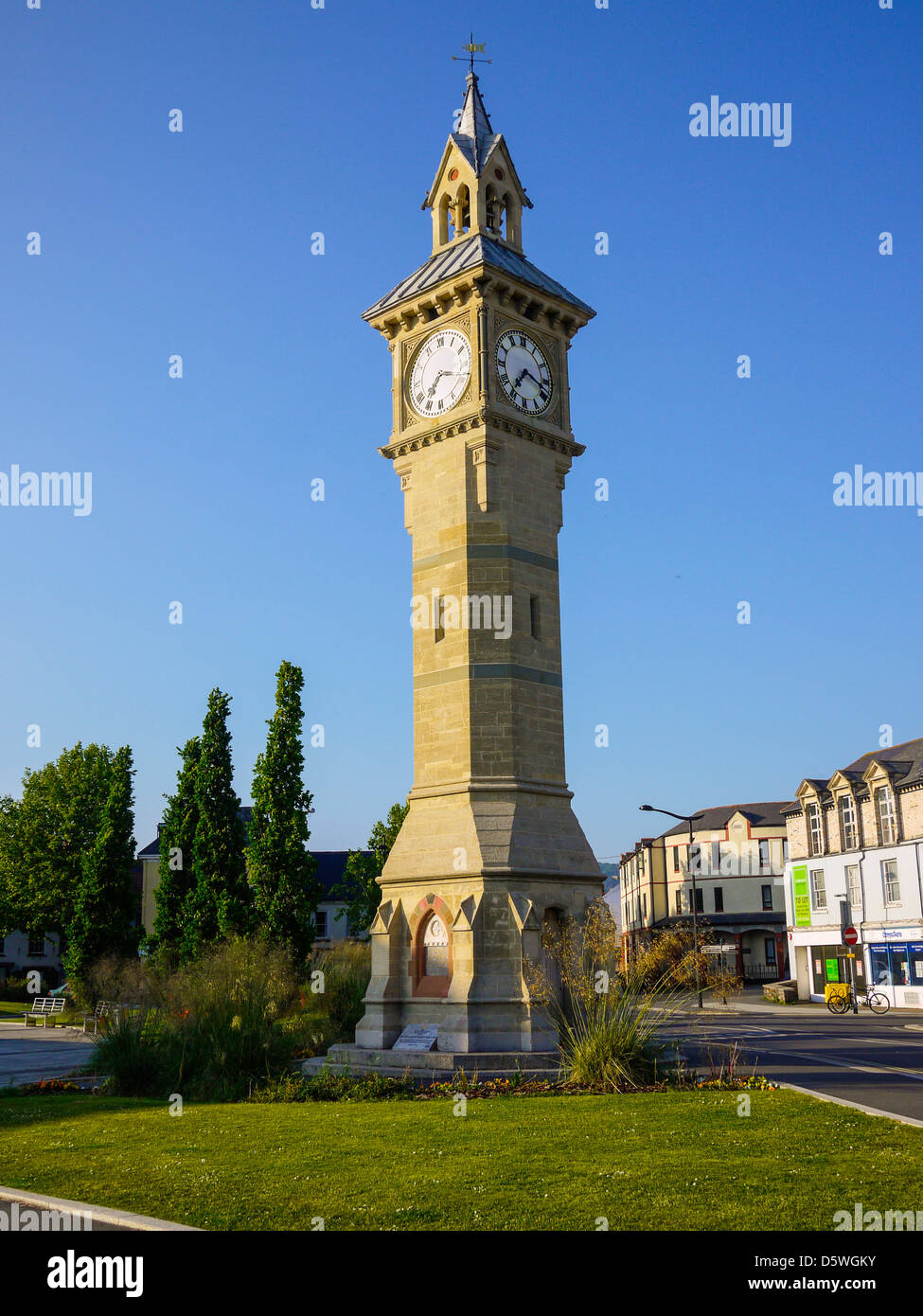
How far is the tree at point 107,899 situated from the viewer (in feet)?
150

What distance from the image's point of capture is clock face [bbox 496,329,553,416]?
25.3 metres

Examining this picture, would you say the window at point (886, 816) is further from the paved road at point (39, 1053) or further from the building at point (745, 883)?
the paved road at point (39, 1053)

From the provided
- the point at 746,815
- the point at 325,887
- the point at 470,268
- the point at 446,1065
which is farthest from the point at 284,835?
the point at 746,815

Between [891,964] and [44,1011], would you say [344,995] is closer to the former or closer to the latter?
[44,1011]

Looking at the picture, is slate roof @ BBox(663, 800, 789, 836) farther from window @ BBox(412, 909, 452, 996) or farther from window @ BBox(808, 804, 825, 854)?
window @ BBox(412, 909, 452, 996)

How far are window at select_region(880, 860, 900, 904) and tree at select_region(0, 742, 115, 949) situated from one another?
3579 cm

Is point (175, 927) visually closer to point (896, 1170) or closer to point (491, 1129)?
point (491, 1129)

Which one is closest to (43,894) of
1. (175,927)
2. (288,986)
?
(175,927)

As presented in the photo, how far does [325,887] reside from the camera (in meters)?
64.8

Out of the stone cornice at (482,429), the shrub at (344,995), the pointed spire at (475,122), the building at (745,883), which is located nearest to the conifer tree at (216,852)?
the shrub at (344,995)

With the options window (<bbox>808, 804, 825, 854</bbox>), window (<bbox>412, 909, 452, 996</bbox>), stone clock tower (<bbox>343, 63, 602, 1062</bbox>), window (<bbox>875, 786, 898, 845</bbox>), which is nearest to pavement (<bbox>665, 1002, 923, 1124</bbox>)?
stone clock tower (<bbox>343, 63, 602, 1062</bbox>)

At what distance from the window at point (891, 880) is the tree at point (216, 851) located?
83.5 feet

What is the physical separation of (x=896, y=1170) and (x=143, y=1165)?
7805mm
